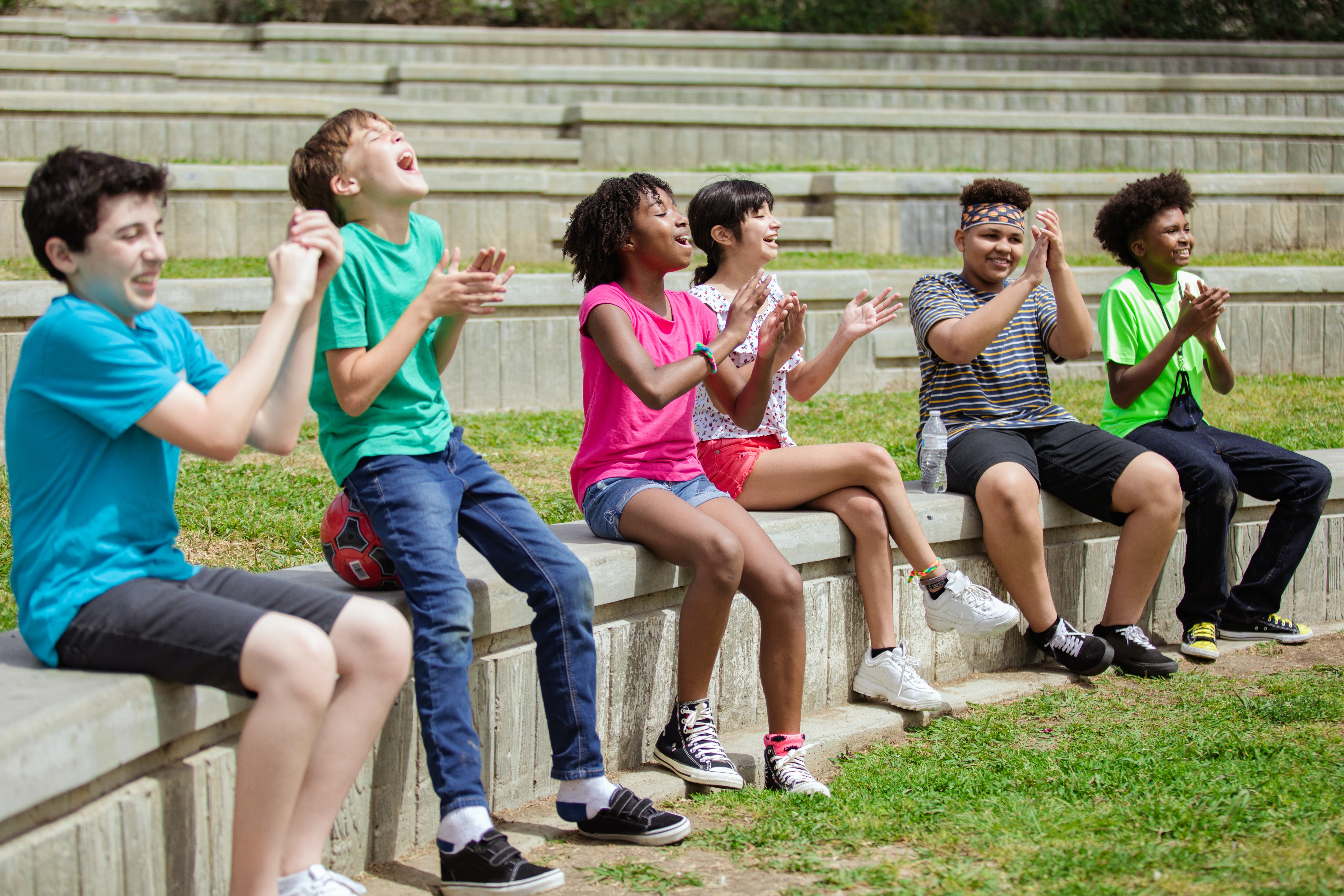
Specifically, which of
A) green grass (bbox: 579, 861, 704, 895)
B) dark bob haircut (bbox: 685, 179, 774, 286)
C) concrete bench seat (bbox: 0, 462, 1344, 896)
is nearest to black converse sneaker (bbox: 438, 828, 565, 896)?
green grass (bbox: 579, 861, 704, 895)

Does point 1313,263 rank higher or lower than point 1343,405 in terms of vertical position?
higher

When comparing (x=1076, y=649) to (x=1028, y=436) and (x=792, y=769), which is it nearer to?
(x=1028, y=436)

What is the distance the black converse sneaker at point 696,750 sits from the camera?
3.59m

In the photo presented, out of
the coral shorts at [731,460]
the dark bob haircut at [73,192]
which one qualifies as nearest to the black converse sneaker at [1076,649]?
the coral shorts at [731,460]

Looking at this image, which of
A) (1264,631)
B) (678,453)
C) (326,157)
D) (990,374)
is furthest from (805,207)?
(326,157)

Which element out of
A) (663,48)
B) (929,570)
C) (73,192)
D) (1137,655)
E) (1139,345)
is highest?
(663,48)

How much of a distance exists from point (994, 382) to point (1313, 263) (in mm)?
5865

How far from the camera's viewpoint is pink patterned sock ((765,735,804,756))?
3.63m

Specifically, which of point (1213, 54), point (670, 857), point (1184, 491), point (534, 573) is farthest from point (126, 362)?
point (1213, 54)

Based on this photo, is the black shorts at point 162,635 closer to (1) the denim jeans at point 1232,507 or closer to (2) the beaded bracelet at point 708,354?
(2) the beaded bracelet at point 708,354

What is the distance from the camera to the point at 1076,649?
4.49 metres

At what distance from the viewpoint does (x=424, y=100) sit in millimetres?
11742

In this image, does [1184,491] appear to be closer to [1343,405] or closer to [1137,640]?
[1137,640]

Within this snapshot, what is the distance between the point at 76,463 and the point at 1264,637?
434 cm
